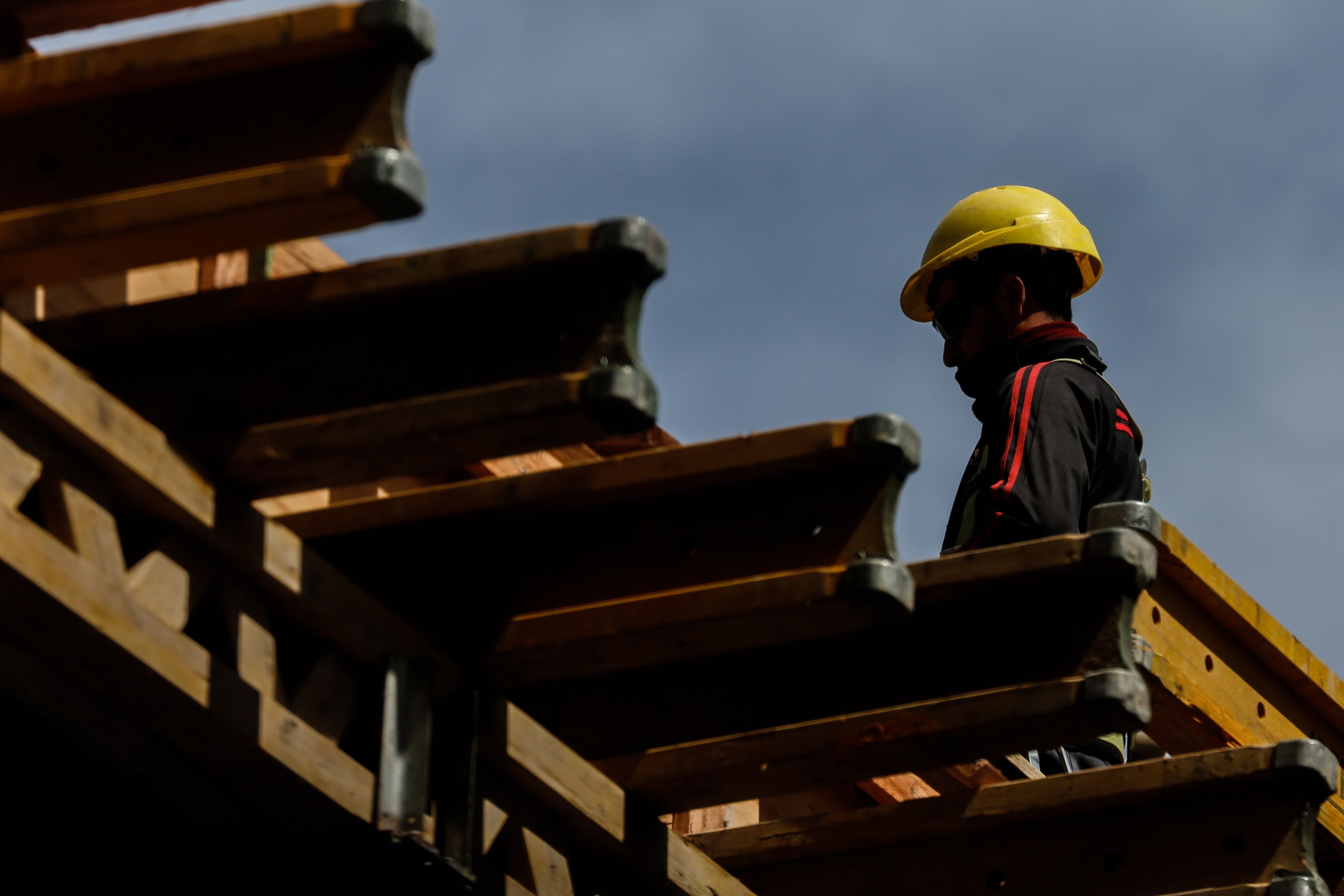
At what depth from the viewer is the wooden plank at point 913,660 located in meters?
6.25

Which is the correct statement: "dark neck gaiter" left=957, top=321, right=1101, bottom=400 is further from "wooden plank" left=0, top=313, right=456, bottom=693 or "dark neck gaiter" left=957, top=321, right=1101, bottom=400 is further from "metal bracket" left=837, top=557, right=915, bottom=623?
"wooden plank" left=0, top=313, right=456, bottom=693

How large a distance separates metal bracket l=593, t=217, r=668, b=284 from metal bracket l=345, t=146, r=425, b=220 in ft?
1.89

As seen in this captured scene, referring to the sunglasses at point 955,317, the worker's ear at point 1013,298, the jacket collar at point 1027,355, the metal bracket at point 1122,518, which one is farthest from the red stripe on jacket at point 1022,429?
the metal bracket at point 1122,518

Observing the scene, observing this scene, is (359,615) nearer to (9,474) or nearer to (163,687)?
(163,687)

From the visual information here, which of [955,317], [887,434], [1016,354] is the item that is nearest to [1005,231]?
[955,317]

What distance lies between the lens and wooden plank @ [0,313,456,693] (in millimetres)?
5020

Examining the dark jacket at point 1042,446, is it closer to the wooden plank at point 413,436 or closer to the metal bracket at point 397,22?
the wooden plank at point 413,436

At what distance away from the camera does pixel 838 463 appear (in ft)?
19.2

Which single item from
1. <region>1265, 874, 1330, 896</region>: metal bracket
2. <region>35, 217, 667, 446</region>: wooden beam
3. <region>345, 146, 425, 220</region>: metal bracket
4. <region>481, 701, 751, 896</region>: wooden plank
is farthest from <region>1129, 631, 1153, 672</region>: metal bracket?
<region>345, 146, 425, 220</region>: metal bracket

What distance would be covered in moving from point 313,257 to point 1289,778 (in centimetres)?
377

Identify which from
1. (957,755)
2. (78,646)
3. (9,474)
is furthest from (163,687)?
(957,755)

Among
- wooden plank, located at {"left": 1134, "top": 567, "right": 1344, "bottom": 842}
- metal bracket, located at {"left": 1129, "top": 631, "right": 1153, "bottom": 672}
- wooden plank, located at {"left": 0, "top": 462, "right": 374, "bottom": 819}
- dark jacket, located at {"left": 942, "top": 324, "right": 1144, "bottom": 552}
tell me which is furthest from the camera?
wooden plank, located at {"left": 1134, "top": 567, "right": 1344, "bottom": 842}

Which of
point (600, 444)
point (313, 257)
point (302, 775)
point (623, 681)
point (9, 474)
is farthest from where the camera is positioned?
point (600, 444)

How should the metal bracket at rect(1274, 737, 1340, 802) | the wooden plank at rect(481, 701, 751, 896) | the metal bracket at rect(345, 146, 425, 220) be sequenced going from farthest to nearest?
the metal bracket at rect(1274, 737, 1340, 802) → the wooden plank at rect(481, 701, 751, 896) → the metal bracket at rect(345, 146, 425, 220)
